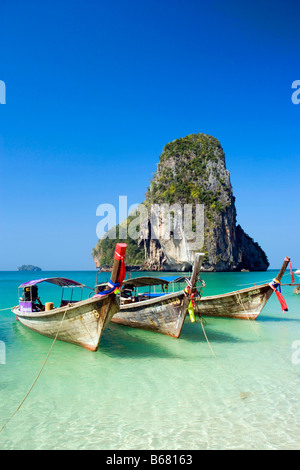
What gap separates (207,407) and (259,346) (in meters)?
4.57

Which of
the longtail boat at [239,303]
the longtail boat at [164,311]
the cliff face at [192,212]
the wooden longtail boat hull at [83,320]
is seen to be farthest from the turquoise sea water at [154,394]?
the cliff face at [192,212]

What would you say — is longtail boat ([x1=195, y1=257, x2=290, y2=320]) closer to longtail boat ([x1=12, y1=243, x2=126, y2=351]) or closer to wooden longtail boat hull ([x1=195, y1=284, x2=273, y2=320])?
wooden longtail boat hull ([x1=195, y1=284, x2=273, y2=320])

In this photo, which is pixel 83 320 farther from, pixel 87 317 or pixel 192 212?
pixel 192 212

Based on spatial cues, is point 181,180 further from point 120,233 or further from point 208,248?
point 120,233

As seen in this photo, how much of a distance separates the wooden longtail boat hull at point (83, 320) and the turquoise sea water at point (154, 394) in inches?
13.7

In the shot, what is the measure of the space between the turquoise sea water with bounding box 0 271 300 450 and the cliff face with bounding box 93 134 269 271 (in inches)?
2084

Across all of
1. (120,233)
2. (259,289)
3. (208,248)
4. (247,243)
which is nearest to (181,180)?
(208,248)

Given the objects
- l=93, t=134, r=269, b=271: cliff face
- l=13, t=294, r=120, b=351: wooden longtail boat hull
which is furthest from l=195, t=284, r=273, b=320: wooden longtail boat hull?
l=93, t=134, r=269, b=271: cliff face

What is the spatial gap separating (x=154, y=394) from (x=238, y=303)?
317 inches

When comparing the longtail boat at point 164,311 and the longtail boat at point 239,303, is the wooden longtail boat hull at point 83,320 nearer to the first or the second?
the longtail boat at point 164,311

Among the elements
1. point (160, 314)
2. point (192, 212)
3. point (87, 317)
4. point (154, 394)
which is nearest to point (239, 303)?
point (160, 314)

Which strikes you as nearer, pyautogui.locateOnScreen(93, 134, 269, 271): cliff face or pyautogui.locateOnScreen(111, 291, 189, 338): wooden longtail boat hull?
pyautogui.locateOnScreen(111, 291, 189, 338): wooden longtail boat hull

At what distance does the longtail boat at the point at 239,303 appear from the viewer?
40.8 ft

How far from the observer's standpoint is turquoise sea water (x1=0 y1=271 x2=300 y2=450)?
4.31 metres
